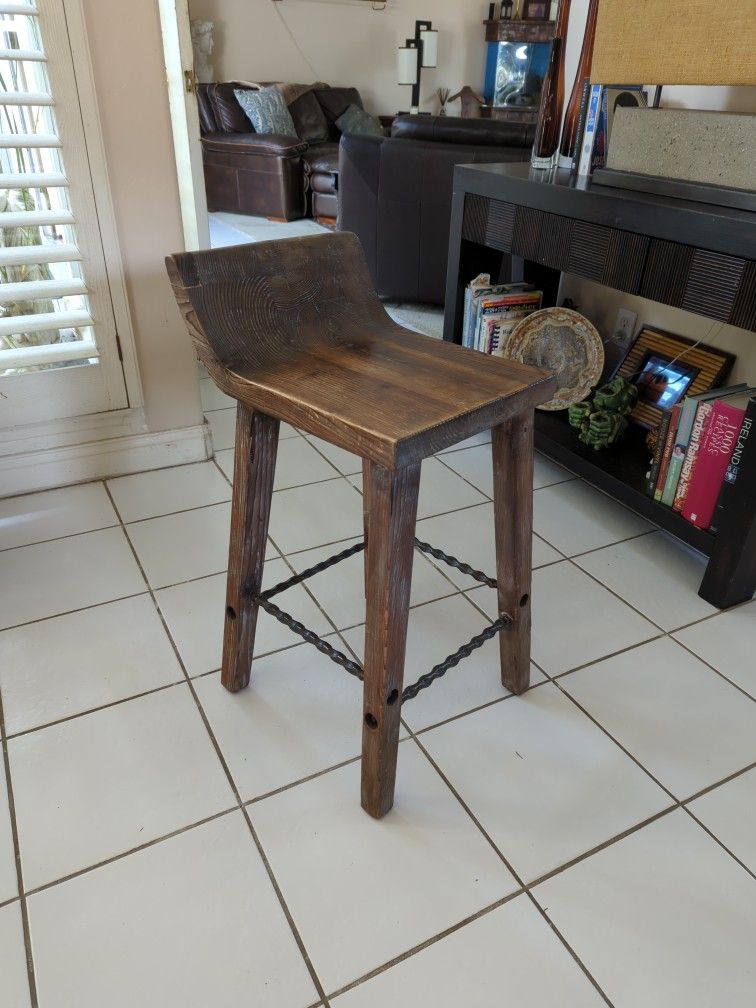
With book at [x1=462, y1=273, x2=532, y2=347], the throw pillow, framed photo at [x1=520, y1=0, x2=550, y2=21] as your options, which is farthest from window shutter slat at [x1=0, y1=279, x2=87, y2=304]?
framed photo at [x1=520, y1=0, x2=550, y2=21]

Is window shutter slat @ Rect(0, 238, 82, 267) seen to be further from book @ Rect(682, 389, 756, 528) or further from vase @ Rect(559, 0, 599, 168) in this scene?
book @ Rect(682, 389, 756, 528)

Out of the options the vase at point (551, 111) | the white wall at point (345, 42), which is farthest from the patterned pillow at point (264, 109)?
the vase at point (551, 111)

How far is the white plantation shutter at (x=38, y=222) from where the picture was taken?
4.86ft

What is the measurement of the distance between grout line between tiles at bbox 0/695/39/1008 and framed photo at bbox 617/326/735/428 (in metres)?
1.61

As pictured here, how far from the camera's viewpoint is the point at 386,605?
2.87ft

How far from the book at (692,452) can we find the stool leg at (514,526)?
1.93 ft

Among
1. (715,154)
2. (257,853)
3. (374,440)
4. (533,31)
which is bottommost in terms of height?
(257,853)

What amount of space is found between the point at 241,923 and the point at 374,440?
64cm

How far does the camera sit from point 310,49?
6.20 metres

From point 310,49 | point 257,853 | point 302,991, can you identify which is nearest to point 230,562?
point 257,853

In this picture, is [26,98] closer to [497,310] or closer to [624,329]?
[497,310]

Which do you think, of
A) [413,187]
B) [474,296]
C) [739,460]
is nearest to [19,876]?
[739,460]

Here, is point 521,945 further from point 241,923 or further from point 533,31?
point 533,31

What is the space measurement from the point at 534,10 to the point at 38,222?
665cm
